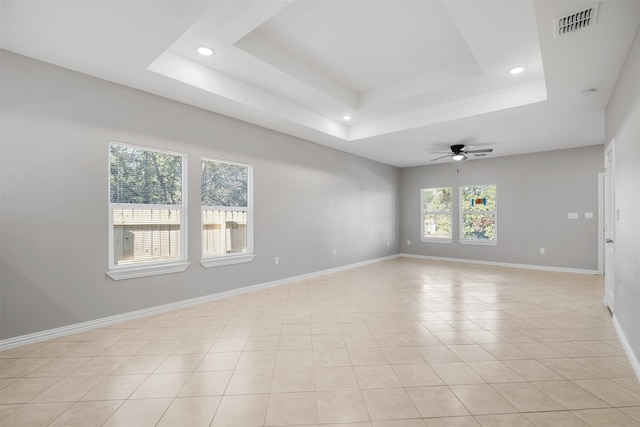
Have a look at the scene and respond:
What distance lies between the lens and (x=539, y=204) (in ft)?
21.5

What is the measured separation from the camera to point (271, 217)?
4984 millimetres

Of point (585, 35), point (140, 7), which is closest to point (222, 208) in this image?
point (140, 7)

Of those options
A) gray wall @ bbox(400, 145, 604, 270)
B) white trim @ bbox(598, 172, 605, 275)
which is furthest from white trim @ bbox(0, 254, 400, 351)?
white trim @ bbox(598, 172, 605, 275)

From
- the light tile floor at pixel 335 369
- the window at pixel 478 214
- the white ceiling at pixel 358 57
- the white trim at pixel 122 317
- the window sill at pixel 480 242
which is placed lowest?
the light tile floor at pixel 335 369

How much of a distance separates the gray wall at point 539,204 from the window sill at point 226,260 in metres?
5.62

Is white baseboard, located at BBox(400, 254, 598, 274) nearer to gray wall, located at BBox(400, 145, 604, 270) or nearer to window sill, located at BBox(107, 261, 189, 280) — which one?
gray wall, located at BBox(400, 145, 604, 270)

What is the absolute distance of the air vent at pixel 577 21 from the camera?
81.2 inches

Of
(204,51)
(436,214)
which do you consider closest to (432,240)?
(436,214)

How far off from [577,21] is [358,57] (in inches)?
81.2

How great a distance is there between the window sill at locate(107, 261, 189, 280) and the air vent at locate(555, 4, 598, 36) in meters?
4.45

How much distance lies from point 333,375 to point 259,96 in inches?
138

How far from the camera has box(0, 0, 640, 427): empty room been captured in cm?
202

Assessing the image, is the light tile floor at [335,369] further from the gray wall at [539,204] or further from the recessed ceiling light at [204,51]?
the recessed ceiling light at [204,51]

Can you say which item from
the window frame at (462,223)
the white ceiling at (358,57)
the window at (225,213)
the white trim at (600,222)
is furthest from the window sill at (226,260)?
the white trim at (600,222)
